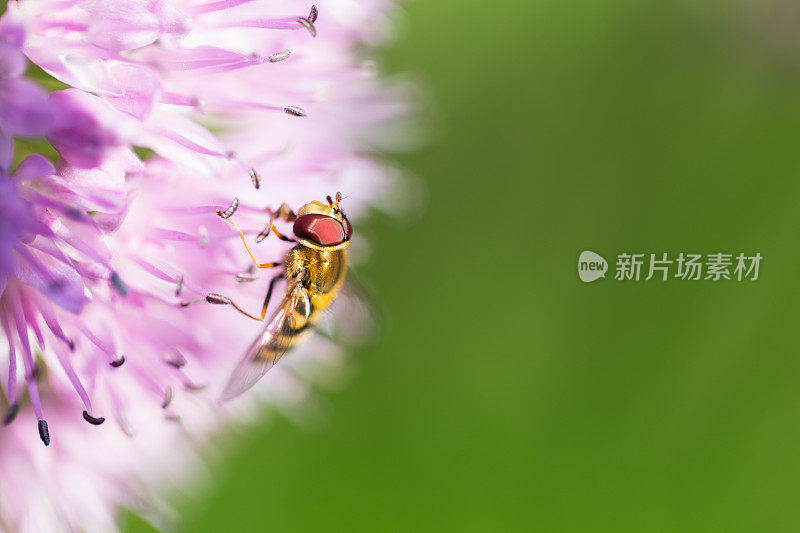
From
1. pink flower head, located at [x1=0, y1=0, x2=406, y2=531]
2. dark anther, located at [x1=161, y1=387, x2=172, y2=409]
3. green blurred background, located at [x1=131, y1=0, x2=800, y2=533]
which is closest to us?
pink flower head, located at [x1=0, y1=0, x2=406, y2=531]

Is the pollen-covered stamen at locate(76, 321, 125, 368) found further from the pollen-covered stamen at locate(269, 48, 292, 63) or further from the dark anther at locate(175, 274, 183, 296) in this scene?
the pollen-covered stamen at locate(269, 48, 292, 63)

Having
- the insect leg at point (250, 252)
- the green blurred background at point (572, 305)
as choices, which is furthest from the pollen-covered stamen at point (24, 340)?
the green blurred background at point (572, 305)

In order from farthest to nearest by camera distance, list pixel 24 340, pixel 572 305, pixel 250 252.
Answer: pixel 572 305, pixel 250 252, pixel 24 340

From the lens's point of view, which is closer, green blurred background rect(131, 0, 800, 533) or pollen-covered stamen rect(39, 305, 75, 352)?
pollen-covered stamen rect(39, 305, 75, 352)

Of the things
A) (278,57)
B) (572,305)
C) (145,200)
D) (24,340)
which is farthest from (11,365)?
(572,305)

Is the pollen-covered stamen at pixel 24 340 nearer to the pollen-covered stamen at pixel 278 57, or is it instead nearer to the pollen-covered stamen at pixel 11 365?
the pollen-covered stamen at pixel 11 365

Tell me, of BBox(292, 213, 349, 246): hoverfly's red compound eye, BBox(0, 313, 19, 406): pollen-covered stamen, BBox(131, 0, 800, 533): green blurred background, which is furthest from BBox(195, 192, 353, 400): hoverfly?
BBox(131, 0, 800, 533): green blurred background

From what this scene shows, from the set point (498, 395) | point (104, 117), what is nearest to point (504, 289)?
point (498, 395)

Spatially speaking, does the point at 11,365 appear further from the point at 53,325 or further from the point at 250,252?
the point at 250,252
